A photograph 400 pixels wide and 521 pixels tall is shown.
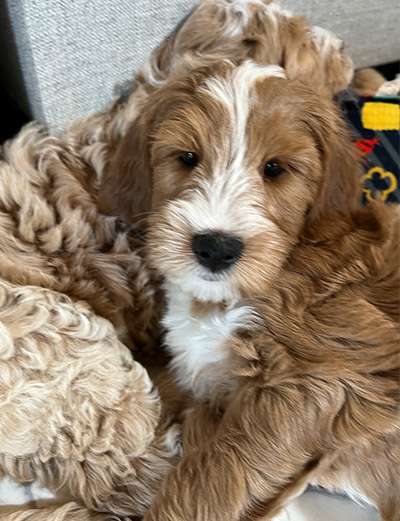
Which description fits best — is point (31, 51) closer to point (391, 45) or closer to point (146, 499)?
point (146, 499)

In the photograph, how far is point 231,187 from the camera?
1.20 metres

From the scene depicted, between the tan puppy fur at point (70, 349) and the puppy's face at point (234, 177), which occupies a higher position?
the puppy's face at point (234, 177)

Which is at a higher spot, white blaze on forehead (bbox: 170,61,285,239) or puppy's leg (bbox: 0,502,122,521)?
white blaze on forehead (bbox: 170,61,285,239)

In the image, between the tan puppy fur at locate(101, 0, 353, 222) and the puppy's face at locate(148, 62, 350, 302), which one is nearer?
the puppy's face at locate(148, 62, 350, 302)

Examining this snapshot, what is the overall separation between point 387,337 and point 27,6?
3.13ft

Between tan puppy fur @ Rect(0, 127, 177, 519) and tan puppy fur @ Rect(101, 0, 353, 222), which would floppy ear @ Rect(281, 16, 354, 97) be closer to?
tan puppy fur @ Rect(101, 0, 353, 222)

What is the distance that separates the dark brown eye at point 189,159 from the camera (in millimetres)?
1254

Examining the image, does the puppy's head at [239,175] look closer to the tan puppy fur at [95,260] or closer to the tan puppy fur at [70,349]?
the tan puppy fur at [95,260]

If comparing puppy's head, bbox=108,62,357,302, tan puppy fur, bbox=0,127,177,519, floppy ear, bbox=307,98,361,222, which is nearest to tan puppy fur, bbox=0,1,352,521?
tan puppy fur, bbox=0,127,177,519

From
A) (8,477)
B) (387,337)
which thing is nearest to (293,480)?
(387,337)

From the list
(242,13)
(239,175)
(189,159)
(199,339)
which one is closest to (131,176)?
(189,159)

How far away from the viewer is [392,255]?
1.27 m

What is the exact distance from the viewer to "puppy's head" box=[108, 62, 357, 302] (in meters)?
1.18

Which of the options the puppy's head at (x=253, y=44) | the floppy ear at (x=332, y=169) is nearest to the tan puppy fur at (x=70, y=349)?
the puppy's head at (x=253, y=44)
